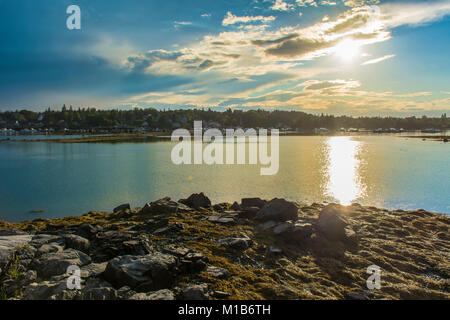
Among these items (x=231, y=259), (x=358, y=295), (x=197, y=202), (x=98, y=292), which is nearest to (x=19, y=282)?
(x=98, y=292)

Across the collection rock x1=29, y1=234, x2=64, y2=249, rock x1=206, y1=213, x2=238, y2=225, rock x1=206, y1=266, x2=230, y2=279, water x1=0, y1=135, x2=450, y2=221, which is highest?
rock x1=29, y1=234, x2=64, y2=249

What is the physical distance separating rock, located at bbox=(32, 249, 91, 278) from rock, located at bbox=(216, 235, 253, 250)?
5.11 m

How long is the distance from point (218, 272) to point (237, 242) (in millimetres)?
2638

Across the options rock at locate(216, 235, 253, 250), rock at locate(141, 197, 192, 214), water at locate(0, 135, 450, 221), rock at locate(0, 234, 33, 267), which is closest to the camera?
rock at locate(0, 234, 33, 267)

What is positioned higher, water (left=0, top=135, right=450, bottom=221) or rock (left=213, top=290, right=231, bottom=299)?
rock (left=213, top=290, right=231, bottom=299)

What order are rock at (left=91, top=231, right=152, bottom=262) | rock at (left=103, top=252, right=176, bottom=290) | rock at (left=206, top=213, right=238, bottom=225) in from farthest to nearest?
rock at (left=206, top=213, right=238, bottom=225), rock at (left=91, top=231, right=152, bottom=262), rock at (left=103, top=252, right=176, bottom=290)

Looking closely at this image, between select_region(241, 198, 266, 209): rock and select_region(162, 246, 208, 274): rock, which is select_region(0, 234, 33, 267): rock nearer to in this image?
select_region(162, 246, 208, 274): rock

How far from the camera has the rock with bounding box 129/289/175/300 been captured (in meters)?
6.66

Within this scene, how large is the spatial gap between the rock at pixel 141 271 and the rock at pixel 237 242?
129 inches

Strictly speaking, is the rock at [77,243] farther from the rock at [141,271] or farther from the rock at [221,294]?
the rock at [221,294]

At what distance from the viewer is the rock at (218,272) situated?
827 cm

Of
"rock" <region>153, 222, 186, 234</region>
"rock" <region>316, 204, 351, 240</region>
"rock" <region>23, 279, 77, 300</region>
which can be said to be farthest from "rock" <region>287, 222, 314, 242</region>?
"rock" <region>23, 279, 77, 300</region>

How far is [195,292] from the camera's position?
23.1ft
